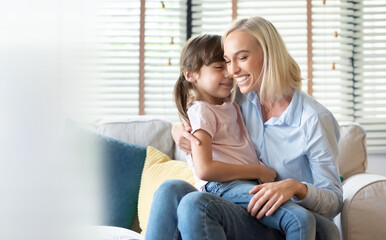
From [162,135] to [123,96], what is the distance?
2.53 ft

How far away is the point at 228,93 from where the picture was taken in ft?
4.79

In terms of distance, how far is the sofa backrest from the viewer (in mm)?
1880

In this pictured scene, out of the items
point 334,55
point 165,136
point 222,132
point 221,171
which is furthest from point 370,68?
point 221,171

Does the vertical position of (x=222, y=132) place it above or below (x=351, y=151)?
above

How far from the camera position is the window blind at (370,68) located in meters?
2.69

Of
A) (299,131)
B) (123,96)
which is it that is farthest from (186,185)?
(123,96)

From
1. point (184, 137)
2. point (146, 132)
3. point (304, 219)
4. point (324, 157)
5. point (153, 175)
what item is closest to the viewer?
point (304, 219)

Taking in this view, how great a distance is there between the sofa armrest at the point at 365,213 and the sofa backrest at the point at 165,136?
1.56 ft

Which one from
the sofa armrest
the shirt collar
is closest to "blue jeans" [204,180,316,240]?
the shirt collar

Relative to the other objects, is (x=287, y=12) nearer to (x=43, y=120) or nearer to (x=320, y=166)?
(x=320, y=166)

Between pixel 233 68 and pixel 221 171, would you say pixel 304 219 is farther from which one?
pixel 233 68

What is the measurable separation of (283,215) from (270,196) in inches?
2.2

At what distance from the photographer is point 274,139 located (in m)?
1.38

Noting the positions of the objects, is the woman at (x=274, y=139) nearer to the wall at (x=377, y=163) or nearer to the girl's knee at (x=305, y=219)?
the girl's knee at (x=305, y=219)
